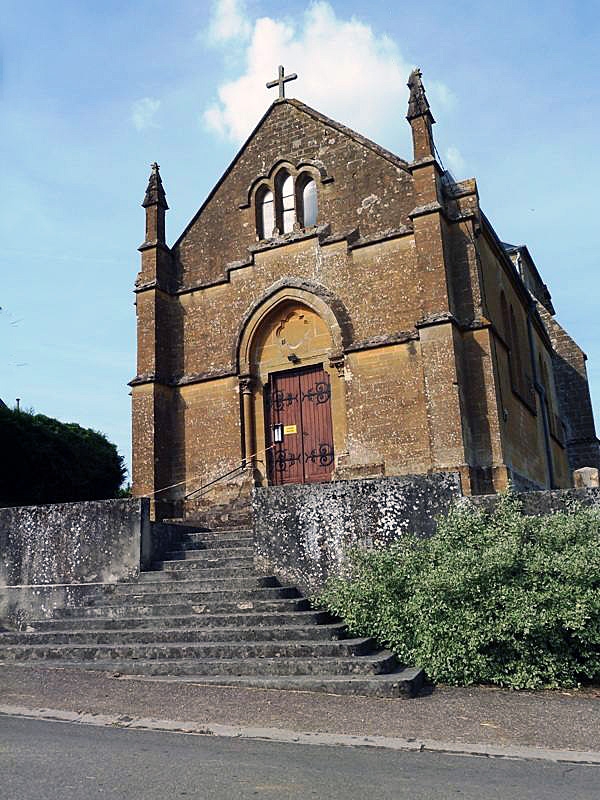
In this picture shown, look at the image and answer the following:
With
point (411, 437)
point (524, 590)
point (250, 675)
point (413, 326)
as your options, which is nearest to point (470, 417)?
point (411, 437)

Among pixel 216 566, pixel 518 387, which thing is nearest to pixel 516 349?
pixel 518 387

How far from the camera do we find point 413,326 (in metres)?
14.7

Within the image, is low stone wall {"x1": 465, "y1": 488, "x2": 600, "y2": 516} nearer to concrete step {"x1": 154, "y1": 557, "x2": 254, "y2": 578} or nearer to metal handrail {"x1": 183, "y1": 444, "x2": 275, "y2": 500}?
concrete step {"x1": 154, "y1": 557, "x2": 254, "y2": 578}

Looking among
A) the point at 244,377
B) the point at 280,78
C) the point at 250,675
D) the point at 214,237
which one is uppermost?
the point at 280,78

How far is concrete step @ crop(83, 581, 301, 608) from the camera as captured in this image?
8641 millimetres

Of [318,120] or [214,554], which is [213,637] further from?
[318,120]

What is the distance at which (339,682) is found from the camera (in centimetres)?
653

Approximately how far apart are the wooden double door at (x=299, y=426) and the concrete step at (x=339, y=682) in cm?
849

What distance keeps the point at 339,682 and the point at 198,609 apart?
8.71 ft

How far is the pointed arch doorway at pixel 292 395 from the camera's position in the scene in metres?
15.5

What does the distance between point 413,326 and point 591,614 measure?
8665 millimetres

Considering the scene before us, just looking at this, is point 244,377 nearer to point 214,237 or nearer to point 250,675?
point 214,237

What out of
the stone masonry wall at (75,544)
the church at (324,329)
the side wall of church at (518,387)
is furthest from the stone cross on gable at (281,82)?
the stone masonry wall at (75,544)

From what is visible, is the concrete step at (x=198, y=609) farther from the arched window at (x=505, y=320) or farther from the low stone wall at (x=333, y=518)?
the arched window at (x=505, y=320)
